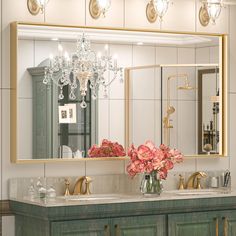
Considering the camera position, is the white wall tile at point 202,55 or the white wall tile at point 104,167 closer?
the white wall tile at point 104,167

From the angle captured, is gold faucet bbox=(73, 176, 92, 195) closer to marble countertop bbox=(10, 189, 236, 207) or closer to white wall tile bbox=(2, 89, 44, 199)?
marble countertop bbox=(10, 189, 236, 207)

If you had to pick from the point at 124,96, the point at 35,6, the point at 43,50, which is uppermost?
the point at 35,6

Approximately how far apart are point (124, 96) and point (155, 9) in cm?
66

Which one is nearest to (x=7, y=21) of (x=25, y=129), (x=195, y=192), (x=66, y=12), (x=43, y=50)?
(x=43, y=50)

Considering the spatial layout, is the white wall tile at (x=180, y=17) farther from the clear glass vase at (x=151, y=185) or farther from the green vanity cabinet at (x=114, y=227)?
the green vanity cabinet at (x=114, y=227)

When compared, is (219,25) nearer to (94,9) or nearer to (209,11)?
(209,11)

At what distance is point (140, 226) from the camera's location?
488 centimetres

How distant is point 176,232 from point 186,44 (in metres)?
1.38

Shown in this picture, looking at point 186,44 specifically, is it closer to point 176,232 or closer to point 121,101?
point 121,101

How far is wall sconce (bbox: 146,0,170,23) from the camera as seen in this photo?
5.43 metres

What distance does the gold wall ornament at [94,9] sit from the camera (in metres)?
5.27

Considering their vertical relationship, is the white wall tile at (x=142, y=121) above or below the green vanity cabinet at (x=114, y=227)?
above

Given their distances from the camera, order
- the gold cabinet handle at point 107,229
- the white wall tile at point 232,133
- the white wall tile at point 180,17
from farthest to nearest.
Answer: the white wall tile at point 232,133, the white wall tile at point 180,17, the gold cabinet handle at point 107,229

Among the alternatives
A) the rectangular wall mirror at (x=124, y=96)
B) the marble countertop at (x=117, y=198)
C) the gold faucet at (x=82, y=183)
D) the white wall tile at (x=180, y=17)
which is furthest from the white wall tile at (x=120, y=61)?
the marble countertop at (x=117, y=198)
